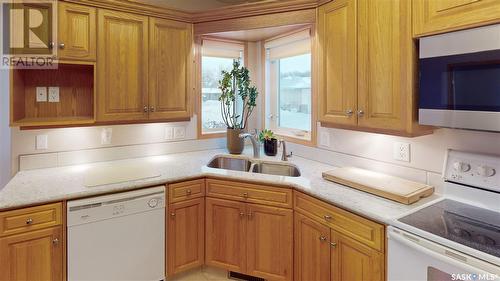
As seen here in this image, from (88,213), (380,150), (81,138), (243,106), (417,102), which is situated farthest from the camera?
(243,106)

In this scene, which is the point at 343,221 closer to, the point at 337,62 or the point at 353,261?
the point at 353,261

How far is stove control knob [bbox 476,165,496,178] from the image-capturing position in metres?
1.55

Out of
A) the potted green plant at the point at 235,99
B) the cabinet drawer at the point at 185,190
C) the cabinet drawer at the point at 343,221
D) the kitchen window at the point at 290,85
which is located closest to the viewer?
the cabinet drawer at the point at 343,221

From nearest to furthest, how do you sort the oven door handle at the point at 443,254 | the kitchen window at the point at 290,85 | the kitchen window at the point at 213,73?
the oven door handle at the point at 443,254 < the kitchen window at the point at 290,85 < the kitchen window at the point at 213,73


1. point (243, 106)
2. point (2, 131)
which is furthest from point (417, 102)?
point (2, 131)

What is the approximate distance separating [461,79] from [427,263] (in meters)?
0.84

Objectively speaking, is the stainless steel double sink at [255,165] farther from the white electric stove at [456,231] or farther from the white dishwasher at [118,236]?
the white electric stove at [456,231]

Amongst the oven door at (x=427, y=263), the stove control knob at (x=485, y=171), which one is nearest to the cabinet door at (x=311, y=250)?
the oven door at (x=427, y=263)

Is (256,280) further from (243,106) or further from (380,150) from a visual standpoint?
(243,106)

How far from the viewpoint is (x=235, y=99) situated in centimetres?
325

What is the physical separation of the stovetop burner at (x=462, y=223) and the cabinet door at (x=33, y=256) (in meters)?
1.91

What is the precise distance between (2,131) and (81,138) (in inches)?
21.8

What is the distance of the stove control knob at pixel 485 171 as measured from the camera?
1.55 m

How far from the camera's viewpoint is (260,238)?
2.24 meters
